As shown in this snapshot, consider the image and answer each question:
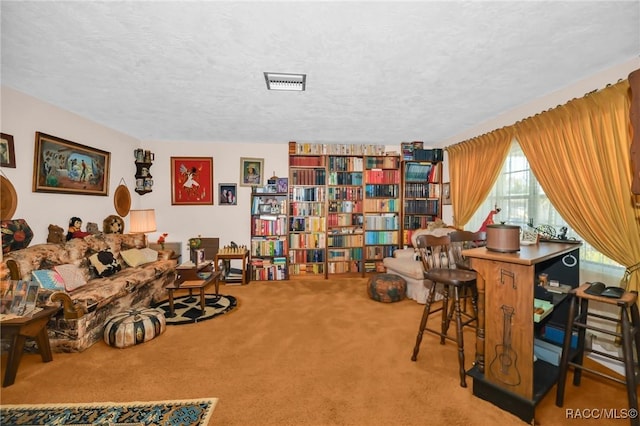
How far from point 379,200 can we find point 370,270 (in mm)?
1383

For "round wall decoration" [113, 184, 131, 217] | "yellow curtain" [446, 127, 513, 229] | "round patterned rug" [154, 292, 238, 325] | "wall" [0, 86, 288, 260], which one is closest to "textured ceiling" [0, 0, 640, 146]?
"wall" [0, 86, 288, 260]

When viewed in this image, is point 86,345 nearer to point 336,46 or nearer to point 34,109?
point 34,109

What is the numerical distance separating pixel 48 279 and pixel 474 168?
536cm

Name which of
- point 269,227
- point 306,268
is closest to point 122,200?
point 269,227

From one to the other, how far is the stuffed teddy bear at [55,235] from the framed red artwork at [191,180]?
5.86 ft

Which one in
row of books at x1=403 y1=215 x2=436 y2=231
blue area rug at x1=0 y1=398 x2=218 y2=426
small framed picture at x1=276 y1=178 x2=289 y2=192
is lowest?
blue area rug at x1=0 y1=398 x2=218 y2=426

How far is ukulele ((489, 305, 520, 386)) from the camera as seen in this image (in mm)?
1685

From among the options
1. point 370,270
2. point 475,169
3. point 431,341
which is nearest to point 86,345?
point 431,341

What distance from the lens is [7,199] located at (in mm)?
2623

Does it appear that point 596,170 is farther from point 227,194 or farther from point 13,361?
point 13,361

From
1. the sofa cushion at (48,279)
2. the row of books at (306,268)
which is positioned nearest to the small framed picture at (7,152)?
the sofa cushion at (48,279)

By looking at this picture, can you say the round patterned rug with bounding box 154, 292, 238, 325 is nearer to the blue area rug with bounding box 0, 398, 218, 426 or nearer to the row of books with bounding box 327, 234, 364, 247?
the blue area rug with bounding box 0, 398, 218, 426

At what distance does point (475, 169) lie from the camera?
3883 millimetres

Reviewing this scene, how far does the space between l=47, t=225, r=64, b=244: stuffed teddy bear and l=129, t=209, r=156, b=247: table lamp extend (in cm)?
100
